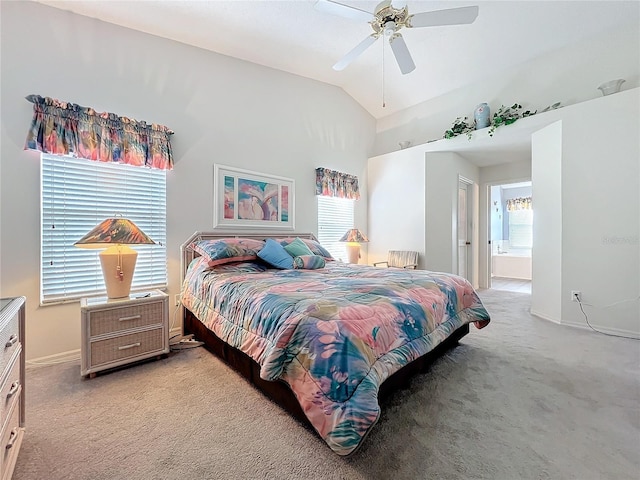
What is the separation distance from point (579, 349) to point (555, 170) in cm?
215

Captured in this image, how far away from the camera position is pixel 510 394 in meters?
1.88

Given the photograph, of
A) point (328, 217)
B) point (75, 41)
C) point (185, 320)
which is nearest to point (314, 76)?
point (328, 217)

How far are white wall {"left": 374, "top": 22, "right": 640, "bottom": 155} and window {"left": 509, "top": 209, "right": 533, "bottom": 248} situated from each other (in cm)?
493

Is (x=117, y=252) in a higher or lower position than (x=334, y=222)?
lower

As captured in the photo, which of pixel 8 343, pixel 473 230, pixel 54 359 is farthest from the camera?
pixel 473 230

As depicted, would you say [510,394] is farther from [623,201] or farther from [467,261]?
[467,261]

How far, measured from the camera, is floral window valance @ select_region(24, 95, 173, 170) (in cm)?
232

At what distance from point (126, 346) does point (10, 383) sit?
1125mm

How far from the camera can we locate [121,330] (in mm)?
2244

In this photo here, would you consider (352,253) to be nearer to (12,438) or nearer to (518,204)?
(12,438)

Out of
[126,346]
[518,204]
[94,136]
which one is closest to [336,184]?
[94,136]

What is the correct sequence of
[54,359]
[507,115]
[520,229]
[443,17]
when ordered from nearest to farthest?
1. [443,17]
2. [54,359]
3. [507,115]
4. [520,229]

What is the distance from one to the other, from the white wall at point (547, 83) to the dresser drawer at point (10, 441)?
5.70 metres

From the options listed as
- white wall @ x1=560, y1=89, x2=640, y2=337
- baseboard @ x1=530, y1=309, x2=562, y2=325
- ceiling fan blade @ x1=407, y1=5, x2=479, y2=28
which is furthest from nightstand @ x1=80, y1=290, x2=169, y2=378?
white wall @ x1=560, y1=89, x2=640, y2=337
